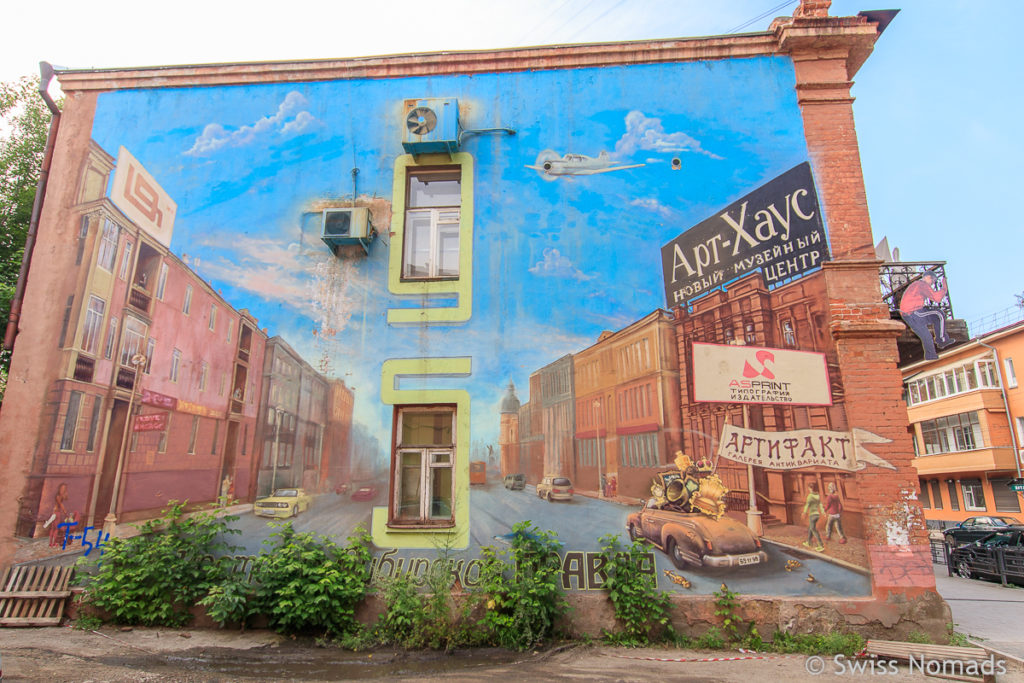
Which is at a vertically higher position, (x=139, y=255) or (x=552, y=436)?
(x=139, y=255)

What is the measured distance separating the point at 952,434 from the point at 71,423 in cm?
3369

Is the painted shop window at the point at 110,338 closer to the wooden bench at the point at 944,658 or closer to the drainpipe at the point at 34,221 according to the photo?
the drainpipe at the point at 34,221

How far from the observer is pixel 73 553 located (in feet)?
23.8

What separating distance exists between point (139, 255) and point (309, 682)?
6530 millimetres

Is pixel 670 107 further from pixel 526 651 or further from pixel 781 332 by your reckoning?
pixel 526 651

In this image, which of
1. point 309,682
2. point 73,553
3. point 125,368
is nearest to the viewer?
point 309,682

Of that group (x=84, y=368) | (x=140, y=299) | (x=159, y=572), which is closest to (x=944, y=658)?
(x=159, y=572)

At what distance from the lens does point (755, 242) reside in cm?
764

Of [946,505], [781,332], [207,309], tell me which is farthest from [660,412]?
[946,505]

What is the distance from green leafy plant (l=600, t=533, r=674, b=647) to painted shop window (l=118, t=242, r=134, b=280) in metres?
7.92

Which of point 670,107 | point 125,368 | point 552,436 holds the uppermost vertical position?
point 670,107

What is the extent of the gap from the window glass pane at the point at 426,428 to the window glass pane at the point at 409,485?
8.1 inches

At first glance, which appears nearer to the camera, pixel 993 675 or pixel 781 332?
Answer: pixel 993 675

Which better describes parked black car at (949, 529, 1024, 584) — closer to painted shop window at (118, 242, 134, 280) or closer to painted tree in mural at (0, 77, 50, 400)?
painted shop window at (118, 242, 134, 280)
